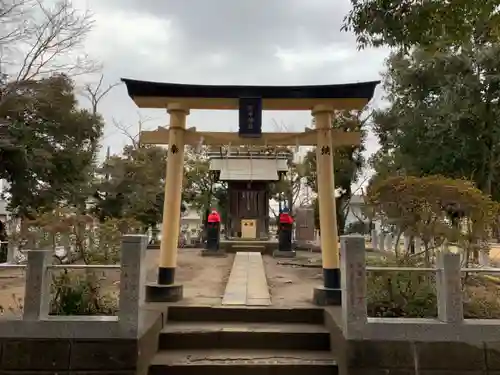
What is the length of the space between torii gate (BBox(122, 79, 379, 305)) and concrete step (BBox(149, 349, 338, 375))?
1.32 metres

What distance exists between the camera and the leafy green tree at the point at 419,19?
5.12m

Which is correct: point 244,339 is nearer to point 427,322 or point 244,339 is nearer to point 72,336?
point 72,336

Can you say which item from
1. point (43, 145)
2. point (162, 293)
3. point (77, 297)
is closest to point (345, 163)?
point (43, 145)

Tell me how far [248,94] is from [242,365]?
12.5ft

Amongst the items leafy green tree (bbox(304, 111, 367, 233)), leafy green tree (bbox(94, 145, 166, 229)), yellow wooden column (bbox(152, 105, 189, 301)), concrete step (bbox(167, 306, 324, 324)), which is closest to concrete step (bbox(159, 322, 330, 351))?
concrete step (bbox(167, 306, 324, 324))

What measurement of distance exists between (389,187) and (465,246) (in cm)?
131

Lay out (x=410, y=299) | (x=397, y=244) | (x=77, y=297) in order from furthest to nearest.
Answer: (x=397, y=244) → (x=410, y=299) → (x=77, y=297)

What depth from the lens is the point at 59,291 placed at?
455 cm

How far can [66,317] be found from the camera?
4125mm

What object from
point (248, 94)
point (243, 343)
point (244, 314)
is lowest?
point (243, 343)

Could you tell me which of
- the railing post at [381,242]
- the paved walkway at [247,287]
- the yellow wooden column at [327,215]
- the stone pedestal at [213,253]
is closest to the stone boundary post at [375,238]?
the railing post at [381,242]

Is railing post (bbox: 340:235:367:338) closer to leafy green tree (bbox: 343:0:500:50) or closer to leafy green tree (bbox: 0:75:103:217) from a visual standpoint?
leafy green tree (bbox: 343:0:500:50)

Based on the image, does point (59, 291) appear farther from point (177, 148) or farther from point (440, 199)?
point (440, 199)

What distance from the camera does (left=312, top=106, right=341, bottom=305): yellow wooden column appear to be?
5637 mm
